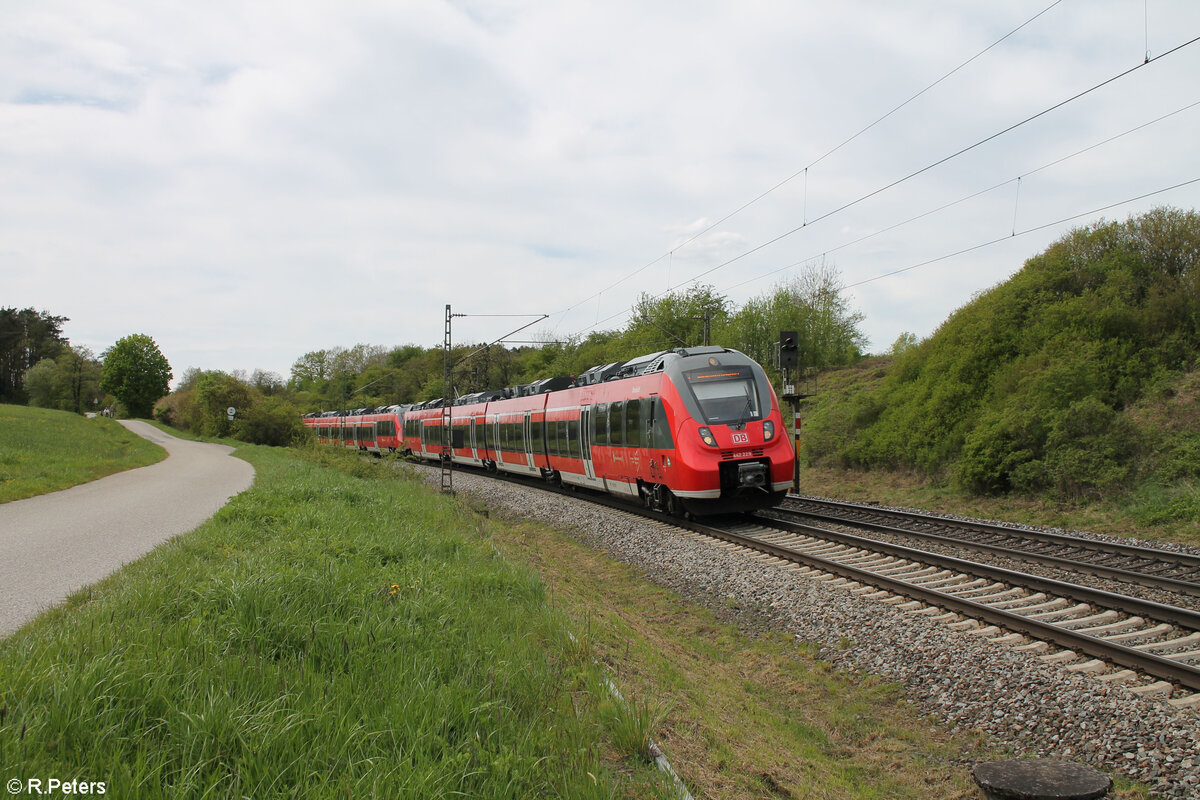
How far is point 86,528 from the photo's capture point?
30.7 ft

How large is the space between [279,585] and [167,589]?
791 millimetres

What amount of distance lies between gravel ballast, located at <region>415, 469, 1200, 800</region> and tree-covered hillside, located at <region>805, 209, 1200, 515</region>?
8.88 metres

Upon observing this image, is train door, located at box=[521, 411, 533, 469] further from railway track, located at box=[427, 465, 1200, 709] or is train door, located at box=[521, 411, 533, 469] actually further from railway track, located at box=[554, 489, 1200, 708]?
railway track, located at box=[554, 489, 1200, 708]

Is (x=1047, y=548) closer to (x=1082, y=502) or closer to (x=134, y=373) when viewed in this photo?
(x=1082, y=502)

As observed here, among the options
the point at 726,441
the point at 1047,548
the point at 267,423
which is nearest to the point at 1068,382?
the point at 1047,548

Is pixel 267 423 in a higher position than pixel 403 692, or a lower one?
higher

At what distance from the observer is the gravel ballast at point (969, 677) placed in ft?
14.5

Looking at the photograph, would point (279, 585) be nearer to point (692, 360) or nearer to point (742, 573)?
point (742, 573)

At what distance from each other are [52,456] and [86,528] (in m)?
10.7

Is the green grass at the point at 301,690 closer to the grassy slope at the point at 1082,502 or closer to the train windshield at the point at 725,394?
the train windshield at the point at 725,394

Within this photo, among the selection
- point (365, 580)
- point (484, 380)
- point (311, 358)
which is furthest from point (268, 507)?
point (311, 358)

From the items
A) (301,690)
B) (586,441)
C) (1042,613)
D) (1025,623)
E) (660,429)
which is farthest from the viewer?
(586,441)

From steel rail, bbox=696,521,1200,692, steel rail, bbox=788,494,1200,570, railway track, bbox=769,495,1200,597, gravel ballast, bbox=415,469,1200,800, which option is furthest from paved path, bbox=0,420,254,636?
steel rail, bbox=788,494,1200,570

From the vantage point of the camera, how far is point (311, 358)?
355 ft
